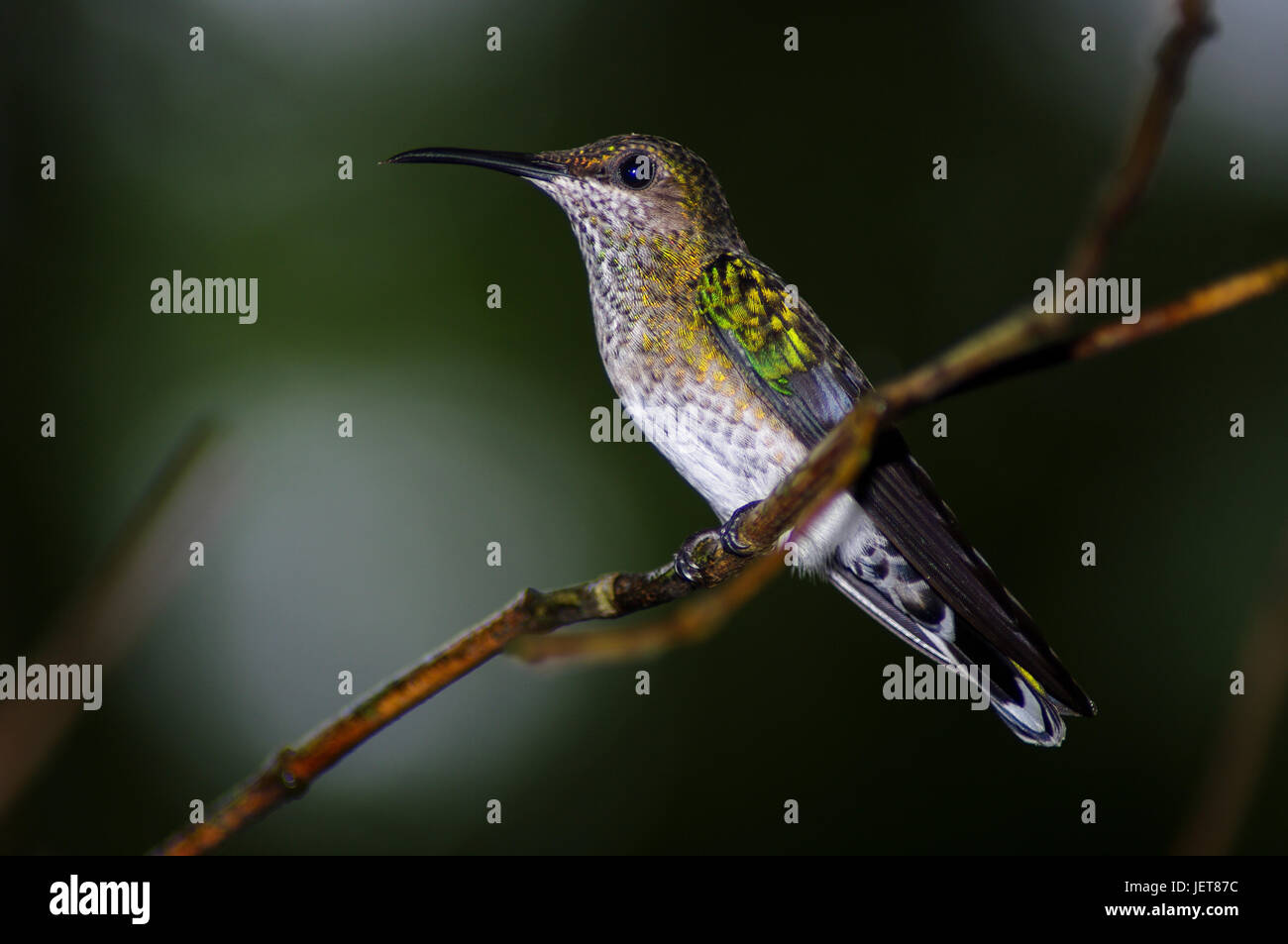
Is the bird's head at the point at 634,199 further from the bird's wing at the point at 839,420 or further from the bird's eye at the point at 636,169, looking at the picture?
the bird's wing at the point at 839,420

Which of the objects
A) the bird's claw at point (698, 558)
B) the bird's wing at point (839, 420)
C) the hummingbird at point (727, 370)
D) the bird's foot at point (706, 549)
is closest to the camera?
the bird's foot at point (706, 549)

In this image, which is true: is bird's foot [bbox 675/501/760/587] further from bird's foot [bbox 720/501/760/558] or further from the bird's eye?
the bird's eye

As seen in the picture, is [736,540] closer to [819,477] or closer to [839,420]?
[819,477]

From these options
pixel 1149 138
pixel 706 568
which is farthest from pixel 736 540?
pixel 1149 138

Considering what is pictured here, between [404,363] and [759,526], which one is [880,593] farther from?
[404,363]

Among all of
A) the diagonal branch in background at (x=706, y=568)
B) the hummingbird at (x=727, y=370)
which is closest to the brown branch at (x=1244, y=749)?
the diagonal branch in background at (x=706, y=568)

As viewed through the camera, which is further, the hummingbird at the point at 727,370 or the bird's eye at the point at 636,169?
the bird's eye at the point at 636,169

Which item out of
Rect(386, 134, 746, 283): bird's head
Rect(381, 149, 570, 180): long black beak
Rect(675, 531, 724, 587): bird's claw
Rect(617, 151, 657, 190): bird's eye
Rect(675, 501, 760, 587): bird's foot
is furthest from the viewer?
Rect(617, 151, 657, 190): bird's eye

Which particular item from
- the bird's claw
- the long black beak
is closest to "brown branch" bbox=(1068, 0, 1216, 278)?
the bird's claw

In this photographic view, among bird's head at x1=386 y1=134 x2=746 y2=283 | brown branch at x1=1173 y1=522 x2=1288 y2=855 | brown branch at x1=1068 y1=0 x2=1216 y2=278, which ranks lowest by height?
brown branch at x1=1173 y1=522 x2=1288 y2=855
